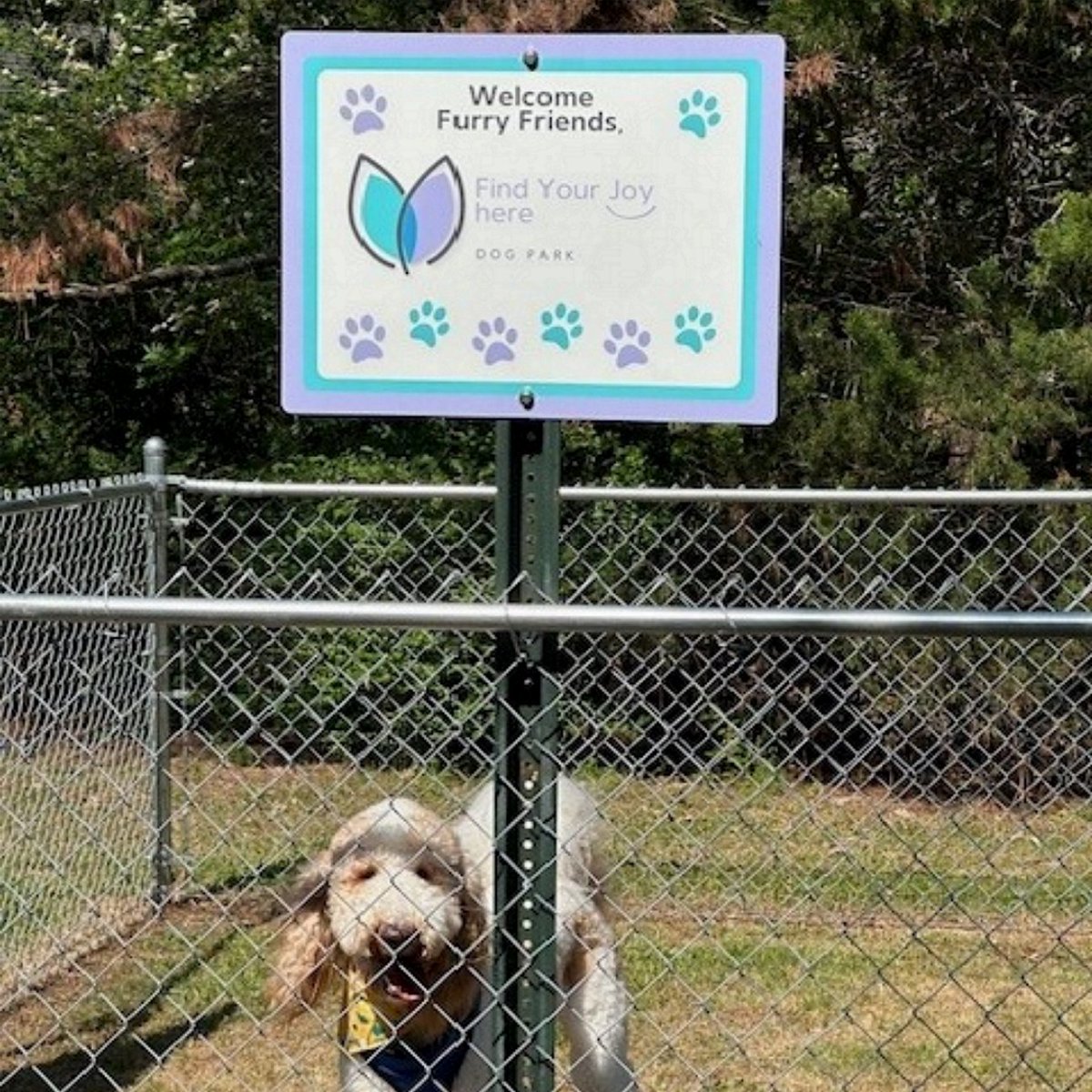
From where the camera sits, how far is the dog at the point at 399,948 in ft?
10.9

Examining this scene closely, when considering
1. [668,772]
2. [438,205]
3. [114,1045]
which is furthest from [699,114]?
[668,772]

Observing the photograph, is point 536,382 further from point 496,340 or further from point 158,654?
point 158,654

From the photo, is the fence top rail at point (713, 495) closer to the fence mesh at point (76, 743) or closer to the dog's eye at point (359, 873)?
the fence mesh at point (76, 743)

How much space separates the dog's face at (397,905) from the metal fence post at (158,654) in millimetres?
2283

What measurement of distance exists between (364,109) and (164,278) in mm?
6507

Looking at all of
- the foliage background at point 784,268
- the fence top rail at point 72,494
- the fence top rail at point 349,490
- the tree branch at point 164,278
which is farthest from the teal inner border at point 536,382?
the tree branch at point 164,278

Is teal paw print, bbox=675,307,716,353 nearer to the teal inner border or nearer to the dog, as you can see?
the teal inner border

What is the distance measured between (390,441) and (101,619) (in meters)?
5.86

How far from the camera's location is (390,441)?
834 centimetres

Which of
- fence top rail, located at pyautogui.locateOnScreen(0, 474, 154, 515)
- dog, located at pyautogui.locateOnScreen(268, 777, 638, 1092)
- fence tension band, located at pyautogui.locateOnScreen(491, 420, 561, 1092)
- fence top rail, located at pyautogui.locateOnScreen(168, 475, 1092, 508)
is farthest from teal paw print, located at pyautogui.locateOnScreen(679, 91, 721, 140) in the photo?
fence top rail, located at pyautogui.locateOnScreen(168, 475, 1092, 508)

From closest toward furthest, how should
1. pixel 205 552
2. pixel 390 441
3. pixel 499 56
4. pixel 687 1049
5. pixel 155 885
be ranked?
1. pixel 499 56
2. pixel 687 1049
3. pixel 155 885
4. pixel 205 552
5. pixel 390 441

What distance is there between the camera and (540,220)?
281 centimetres

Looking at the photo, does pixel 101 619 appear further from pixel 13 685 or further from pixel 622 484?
pixel 622 484

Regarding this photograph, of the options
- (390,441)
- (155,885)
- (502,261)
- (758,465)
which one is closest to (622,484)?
(758,465)
